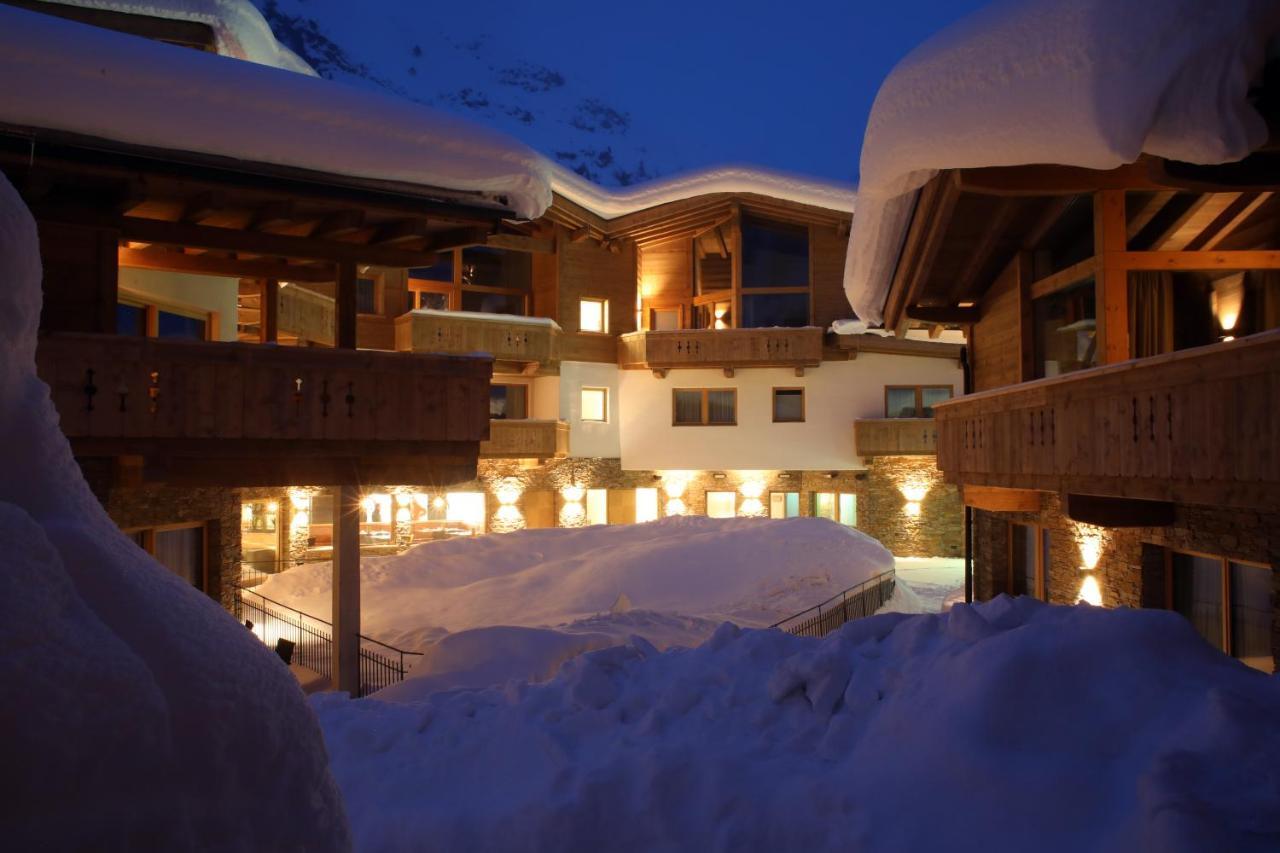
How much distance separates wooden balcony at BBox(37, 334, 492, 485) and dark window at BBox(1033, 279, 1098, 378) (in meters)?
8.07

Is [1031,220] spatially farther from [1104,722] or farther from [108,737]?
[108,737]

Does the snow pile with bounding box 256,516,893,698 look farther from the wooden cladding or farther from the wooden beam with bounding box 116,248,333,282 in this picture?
the wooden beam with bounding box 116,248,333,282

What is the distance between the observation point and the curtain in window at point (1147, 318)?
10266 millimetres

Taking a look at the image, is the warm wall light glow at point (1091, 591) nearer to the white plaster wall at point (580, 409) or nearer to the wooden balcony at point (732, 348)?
the wooden balcony at point (732, 348)

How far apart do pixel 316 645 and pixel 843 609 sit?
984cm

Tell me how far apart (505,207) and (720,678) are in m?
7.81

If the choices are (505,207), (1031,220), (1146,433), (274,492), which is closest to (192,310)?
(505,207)

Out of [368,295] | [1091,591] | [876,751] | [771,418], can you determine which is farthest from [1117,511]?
[368,295]

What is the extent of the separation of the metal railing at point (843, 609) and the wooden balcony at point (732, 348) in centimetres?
946

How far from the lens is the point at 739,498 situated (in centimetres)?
2873

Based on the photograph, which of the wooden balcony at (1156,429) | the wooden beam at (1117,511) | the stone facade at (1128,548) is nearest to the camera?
the wooden balcony at (1156,429)

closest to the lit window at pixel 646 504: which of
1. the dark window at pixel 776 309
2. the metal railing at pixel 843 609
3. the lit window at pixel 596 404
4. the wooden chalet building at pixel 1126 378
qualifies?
the lit window at pixel 596 404

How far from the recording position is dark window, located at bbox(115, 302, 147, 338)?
13.6 m

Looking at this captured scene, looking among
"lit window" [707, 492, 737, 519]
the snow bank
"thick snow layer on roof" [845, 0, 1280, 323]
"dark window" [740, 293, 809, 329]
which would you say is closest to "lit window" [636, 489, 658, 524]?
"lit window" [707, 492, 737, 519]
